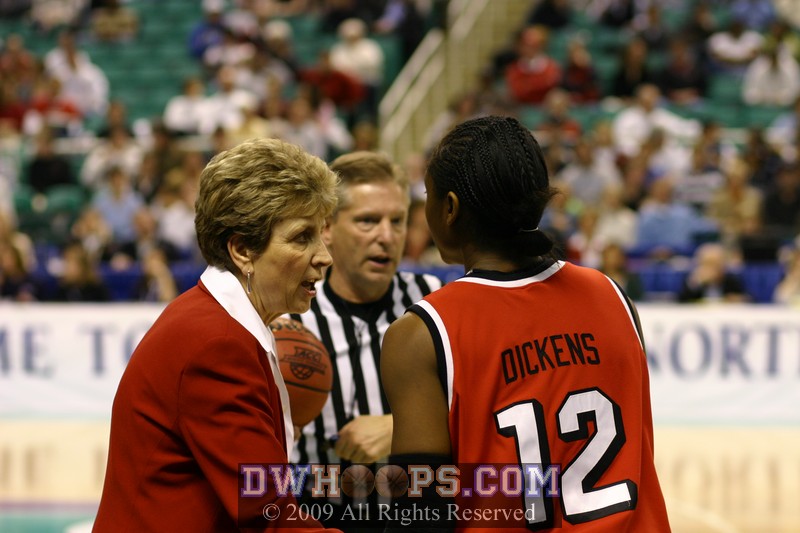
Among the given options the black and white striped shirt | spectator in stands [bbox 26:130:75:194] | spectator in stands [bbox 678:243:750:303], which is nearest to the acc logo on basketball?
the black and white striped shirt

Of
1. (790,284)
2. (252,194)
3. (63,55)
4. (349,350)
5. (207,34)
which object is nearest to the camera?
(252,194)

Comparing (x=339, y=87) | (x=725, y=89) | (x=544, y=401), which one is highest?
(x=339, y=87)

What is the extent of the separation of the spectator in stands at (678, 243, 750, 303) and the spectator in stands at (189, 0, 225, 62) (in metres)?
7.02

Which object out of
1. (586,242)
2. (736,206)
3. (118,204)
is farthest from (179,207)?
(736,206)

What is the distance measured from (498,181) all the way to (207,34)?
39.8ft

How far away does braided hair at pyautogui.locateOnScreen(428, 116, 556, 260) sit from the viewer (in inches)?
81.0

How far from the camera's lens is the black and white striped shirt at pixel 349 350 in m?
3.26

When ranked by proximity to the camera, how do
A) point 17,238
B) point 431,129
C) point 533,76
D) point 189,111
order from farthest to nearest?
point 431,129
point 533,76
point 189,111
point 17,238

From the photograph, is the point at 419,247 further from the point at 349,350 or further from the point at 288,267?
the point at 288,267

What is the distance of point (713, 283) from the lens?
29.1 ft

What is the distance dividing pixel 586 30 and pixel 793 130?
3.36 meters

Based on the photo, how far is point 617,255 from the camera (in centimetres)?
888

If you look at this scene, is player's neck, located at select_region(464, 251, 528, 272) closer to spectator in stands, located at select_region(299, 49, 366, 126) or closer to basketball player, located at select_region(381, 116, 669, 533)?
basketball player, located at select_region(381, 116, 669, 533)

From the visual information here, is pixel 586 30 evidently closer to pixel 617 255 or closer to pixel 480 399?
pixel 617 255
